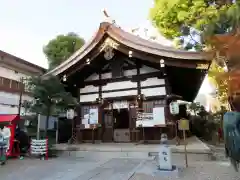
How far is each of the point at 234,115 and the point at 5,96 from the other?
13075mm

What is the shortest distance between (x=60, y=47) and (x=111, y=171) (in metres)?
15.0

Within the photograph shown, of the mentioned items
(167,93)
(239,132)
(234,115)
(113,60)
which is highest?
(113,60)

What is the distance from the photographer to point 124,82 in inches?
430

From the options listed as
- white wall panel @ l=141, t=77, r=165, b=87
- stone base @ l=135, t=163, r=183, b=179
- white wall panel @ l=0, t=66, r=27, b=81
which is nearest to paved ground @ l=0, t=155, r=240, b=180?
stone base @ l=135, t=163, r=183, b=179

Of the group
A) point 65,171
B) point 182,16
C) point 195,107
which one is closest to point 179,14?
point 182,16

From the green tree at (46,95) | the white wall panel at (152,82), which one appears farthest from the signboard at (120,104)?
the green tree at (46,95)

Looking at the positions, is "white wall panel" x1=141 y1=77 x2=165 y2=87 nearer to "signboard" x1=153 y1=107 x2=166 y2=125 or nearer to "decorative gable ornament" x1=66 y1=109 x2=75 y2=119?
"signboard" x1=153 y1=107 x2=166 y2=125

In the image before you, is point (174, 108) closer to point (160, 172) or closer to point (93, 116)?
point (160, 172)

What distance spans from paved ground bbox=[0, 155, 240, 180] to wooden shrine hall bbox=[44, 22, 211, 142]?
308cm

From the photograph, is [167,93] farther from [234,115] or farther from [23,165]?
[234,115]

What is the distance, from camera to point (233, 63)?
163cm

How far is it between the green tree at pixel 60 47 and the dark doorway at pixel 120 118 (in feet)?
26.9

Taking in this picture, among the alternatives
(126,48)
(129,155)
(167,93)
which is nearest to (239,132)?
(129,155)

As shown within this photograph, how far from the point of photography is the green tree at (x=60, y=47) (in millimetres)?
17594
